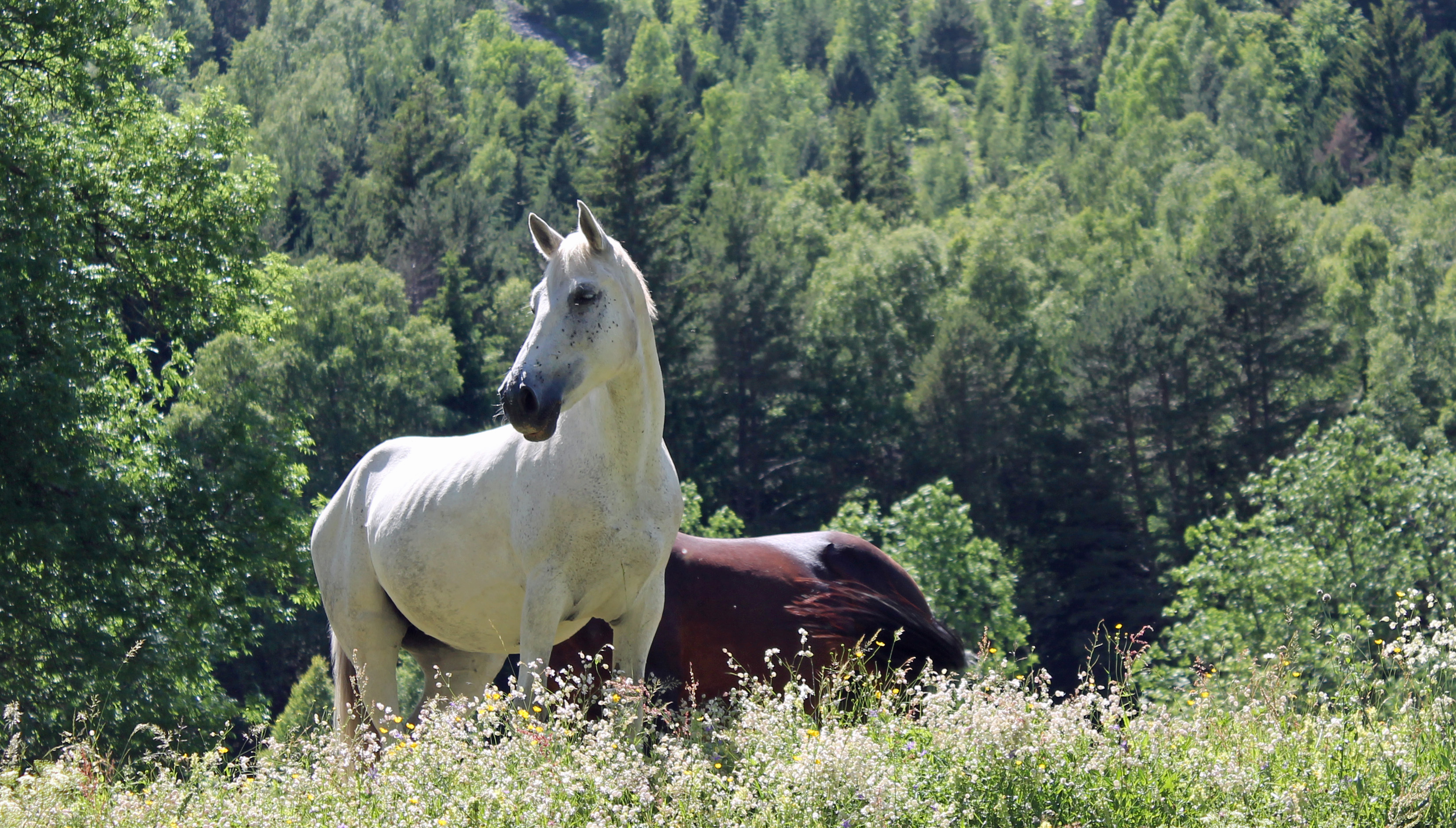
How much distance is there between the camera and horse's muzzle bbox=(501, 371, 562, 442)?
496cm

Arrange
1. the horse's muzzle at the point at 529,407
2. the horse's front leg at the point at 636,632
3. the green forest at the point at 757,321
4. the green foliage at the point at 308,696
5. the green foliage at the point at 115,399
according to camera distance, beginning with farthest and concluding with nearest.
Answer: the green foliage at the point at 308,696, the green forest at the point at 757,321, the green foliage at the point at 115,399, the horse's front leg at the point at 636,632, the horse's muzzle at the point at 529,407

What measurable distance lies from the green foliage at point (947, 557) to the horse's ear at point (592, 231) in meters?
32.7

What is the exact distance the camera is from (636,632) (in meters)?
5.74

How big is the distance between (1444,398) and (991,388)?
15547 mm

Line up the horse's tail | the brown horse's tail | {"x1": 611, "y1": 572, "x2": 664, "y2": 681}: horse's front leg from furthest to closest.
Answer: the brown horse's tail → the horse's tail → {"x1": 611, "y1": 572, "x2": 664, "y2": 681}: horse's front leg

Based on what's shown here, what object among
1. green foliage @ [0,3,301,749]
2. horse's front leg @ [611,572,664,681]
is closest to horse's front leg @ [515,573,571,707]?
horse's front leg @ [611,572,664,681]

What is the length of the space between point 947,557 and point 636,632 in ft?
112

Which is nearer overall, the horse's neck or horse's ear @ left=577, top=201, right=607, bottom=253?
horse's ear @ left=577, top=201, right=607, bottom=253

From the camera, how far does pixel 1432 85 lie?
88.3 m

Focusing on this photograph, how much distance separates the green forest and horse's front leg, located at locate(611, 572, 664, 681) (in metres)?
1.61

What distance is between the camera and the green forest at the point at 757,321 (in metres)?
16.1

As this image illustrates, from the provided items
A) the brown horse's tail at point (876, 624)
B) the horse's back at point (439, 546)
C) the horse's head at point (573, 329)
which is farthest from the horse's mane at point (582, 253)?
the brown horse's tail at point (876, 624)

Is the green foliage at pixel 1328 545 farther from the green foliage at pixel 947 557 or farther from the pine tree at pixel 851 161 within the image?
the pine tree at pixel 851 161

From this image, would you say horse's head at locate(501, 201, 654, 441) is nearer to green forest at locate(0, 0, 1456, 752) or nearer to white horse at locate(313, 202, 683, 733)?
white horse at locate(313, 202, 683, 733)
